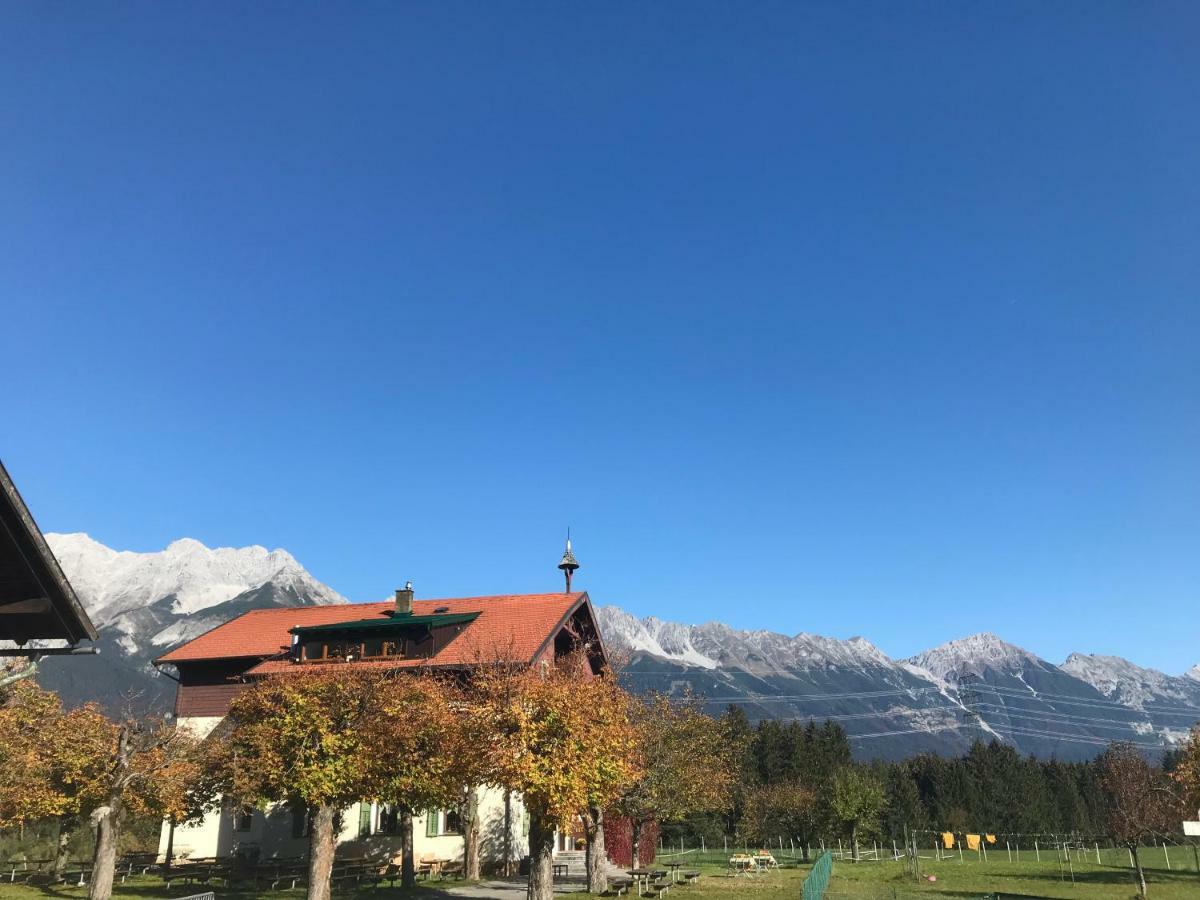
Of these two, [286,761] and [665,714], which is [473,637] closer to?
[665,714]

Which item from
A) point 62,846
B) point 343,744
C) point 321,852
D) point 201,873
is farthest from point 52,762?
point 343,744

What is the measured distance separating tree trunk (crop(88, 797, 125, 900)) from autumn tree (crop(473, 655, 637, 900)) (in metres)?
13.3

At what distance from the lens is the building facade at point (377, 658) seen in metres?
41.6

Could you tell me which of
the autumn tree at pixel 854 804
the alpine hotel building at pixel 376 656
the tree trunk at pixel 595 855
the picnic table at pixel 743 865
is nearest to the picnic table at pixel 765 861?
the picnic table at pixel 743 865

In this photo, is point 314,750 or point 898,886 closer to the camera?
point 314,750

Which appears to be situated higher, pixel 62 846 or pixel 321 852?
pixel 321 852

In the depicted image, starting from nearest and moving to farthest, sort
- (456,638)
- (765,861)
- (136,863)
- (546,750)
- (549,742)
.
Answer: (546,750), (549,742), (136,863), (456,638), (765,861)

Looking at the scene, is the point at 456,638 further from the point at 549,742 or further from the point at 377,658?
the point at 549,742

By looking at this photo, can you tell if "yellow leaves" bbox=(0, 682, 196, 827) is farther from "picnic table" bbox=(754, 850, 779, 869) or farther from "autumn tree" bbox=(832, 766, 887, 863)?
"autumn tree" bbox=(832, 766, 887, 863)

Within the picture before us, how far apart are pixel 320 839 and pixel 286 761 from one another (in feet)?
8.90

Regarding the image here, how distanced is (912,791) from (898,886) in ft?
168

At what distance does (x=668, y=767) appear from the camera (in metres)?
36.8

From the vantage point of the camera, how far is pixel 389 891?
3212 centimetres

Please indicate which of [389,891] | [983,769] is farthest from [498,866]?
[983,769]
